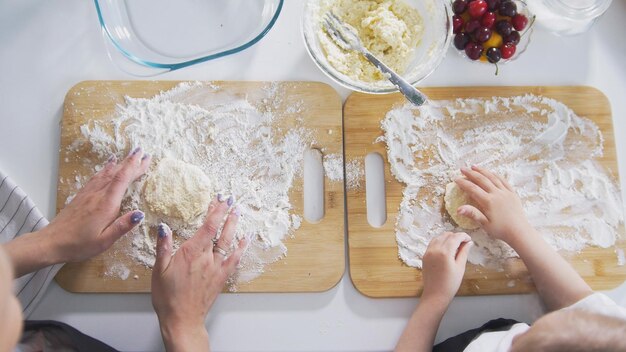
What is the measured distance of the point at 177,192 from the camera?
0.96 metres

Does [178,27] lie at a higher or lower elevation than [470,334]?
higher

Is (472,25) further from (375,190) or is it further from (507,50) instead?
(375,190)

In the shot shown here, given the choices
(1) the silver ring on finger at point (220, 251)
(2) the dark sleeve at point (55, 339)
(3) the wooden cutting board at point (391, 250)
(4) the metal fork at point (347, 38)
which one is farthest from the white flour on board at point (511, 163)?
(2) the dark sleeve at point (55, 339)

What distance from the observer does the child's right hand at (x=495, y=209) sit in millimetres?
973

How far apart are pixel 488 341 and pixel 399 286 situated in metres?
0.19

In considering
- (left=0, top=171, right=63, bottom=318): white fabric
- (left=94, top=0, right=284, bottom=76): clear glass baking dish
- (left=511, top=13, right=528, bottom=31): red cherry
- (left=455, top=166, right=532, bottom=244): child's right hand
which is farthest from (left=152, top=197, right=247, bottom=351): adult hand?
(left=511, top=13, right=528, bottom=31): red cherry

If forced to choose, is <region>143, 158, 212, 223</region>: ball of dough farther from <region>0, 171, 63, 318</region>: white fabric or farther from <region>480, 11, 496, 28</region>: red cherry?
<region>480, 11, 496, 28</region>: red cherry

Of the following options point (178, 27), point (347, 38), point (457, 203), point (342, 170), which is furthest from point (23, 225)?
point (457, 203)

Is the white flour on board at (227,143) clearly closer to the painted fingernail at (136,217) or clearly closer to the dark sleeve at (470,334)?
the painted fingernail at (136,217)

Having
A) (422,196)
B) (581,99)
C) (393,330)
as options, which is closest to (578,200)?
(581,99)

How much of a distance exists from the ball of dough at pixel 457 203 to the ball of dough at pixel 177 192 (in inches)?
19.8

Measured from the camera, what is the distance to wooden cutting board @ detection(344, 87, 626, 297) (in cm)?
99

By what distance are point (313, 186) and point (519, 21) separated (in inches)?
22.0

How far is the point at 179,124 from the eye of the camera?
1.02 m
